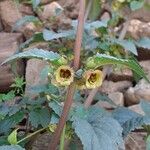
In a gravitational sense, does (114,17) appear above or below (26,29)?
above

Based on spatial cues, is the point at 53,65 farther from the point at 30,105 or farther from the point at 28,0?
the point at 28,0

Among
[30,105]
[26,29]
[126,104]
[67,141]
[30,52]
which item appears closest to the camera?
[30,52]

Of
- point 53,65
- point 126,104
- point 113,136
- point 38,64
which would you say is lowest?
point 126,104

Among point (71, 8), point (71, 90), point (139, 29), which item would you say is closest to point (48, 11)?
point (71, 8)

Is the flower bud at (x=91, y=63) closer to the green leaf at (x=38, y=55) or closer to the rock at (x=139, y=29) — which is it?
the green leaf at (x=38, y=55)

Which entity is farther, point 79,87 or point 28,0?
point 28,0

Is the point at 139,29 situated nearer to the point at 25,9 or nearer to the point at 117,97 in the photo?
the point at 117,97

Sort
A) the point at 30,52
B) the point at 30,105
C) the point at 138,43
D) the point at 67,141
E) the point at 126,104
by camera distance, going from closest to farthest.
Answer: the point at 30,52
the point at 67,141
the point at 30,105
the point at 138,43
the point at 126,104

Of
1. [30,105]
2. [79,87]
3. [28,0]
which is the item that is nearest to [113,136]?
[79,87]

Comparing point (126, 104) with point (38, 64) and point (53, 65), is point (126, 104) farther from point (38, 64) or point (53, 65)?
point (53, 65)

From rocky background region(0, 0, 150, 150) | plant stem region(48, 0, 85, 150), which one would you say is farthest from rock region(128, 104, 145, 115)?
plant stem region(48, 0, 85, 150)
